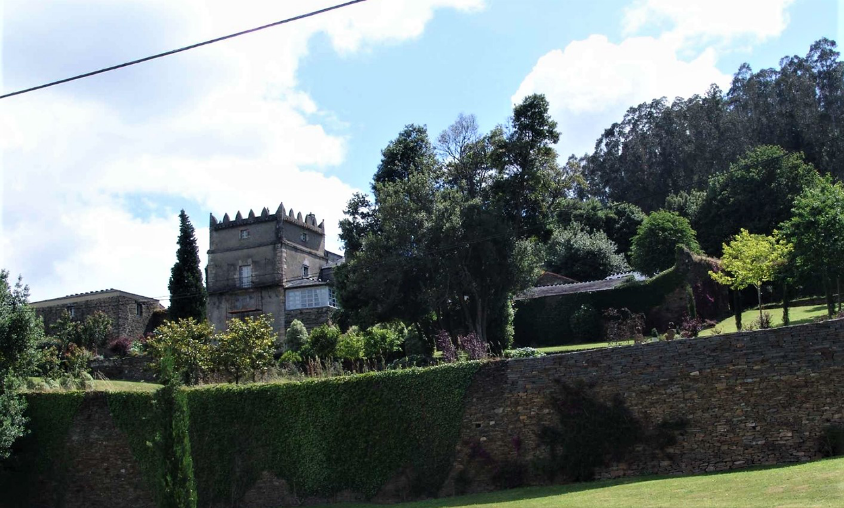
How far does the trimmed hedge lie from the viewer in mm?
34188

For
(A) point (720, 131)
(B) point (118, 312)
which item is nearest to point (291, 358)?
(B) point (118, 312)

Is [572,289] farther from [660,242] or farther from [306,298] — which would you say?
[306,298]

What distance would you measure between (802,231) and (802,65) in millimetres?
39213

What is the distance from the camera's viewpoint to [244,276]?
4853cm

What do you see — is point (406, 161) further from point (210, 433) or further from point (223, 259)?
point (210, 433)

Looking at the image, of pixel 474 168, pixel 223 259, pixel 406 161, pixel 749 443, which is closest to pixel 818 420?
pixel 749 443

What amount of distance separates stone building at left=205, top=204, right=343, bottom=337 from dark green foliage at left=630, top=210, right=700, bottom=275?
17.0 meters

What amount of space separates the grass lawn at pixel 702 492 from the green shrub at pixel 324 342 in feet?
54.7

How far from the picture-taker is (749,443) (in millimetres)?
15805

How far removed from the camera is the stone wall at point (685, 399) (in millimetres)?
15406

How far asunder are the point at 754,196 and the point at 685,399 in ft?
107

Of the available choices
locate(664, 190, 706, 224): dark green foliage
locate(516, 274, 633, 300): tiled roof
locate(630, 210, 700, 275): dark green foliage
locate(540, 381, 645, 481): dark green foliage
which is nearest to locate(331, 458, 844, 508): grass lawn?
Result: locate(540, 381, 645, 481): dark green foliage

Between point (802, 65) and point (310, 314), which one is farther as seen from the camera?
point (802, 65)

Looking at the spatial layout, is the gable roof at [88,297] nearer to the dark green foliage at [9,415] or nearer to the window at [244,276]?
the window at [244,276]
